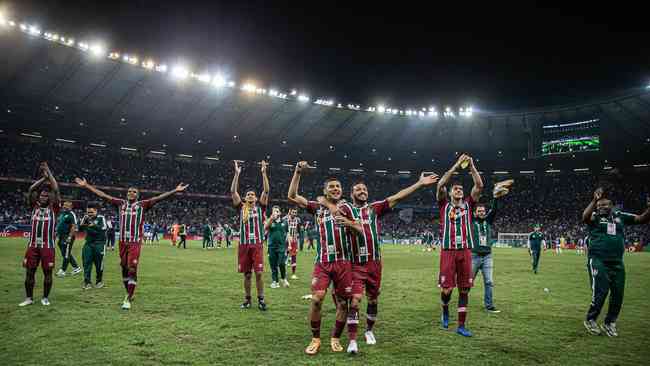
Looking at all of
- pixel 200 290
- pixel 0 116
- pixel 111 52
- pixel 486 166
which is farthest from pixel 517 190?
pixel 0 116

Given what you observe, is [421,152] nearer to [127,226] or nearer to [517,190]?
[517,190]

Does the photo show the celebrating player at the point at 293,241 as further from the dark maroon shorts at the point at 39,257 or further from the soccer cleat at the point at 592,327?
the soccer cleat at the point at 592,327

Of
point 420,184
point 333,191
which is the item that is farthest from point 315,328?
point 420,184

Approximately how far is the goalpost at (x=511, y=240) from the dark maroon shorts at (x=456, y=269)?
47748 millimetres

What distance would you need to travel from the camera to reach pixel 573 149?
2084 inches

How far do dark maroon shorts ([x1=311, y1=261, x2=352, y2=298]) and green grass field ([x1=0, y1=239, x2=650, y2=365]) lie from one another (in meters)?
0.88

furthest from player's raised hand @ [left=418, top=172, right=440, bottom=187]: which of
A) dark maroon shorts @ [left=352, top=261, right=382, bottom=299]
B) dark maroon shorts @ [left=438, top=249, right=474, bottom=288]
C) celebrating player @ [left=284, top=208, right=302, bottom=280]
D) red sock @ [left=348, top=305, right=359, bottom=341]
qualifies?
celebrating player @ [left=284, top=208, right=302, bottom=280]

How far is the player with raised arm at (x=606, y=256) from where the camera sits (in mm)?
7148

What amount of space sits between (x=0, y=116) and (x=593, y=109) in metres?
69.8

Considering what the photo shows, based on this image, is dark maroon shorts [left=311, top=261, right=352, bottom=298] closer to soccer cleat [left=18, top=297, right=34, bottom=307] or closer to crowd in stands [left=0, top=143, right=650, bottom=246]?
soccer cleat [left=18, top=297, right=34, bottom=307]

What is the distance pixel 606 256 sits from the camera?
285 inches

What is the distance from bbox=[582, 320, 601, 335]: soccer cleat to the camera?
285 inches

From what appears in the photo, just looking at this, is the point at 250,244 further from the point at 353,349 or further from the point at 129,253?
the point at 353,349

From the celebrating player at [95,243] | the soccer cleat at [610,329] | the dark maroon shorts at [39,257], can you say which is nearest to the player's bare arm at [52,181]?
the dark maroon shorts at [39,257]
